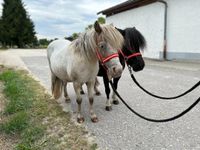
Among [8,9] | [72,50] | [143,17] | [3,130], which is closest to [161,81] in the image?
[72,50]

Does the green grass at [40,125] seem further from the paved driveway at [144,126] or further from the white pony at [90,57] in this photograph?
the white pony at [90,57]

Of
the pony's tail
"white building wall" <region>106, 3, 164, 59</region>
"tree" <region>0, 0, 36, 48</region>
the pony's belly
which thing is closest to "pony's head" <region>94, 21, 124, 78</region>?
the pony's belly

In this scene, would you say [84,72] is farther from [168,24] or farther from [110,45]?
[168,24]

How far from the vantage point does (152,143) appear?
290 centimetres

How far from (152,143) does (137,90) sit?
2985 millimetres

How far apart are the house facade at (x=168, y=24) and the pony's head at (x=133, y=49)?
5.47 meters

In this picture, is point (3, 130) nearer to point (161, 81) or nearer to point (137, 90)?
point (137, 90)

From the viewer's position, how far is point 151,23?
1381cm

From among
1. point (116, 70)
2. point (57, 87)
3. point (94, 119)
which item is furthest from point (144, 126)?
point (57, 87)

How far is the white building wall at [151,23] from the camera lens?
1304 cm

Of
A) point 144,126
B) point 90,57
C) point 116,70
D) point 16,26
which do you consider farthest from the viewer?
point 16,26

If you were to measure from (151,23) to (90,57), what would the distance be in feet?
37.2

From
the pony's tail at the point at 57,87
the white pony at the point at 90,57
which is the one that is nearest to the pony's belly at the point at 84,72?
the white pony at the point at 90,57

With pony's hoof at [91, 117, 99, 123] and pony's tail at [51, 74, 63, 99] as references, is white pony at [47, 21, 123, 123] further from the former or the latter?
pony's tail at [51, 74, 63, 99]
